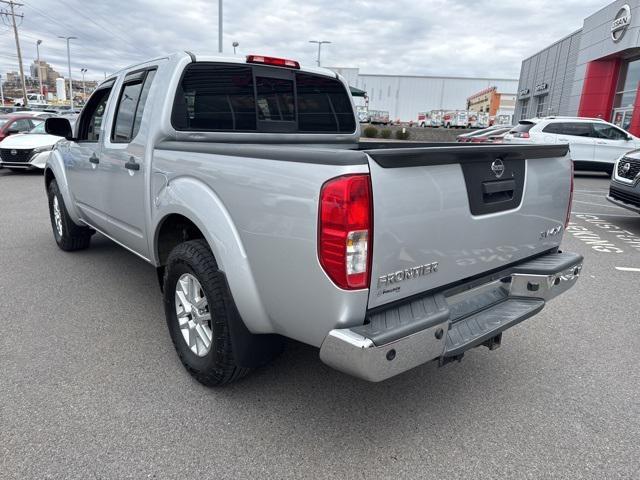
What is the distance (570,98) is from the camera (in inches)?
1217

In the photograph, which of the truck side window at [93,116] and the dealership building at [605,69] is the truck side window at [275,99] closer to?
the truck side window at [93,116]

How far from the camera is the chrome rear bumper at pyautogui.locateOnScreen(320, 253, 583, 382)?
1.91 metres

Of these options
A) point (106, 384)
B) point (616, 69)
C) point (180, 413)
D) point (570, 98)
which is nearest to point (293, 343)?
point (180, 413)

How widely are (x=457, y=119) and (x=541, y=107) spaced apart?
19.4 metres

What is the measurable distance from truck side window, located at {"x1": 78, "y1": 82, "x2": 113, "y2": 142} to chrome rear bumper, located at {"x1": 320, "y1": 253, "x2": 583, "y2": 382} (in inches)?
127

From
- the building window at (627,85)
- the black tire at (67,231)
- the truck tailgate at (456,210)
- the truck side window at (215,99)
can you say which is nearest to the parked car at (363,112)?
the building window at (627,85)

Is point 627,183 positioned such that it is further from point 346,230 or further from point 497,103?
point 497,103

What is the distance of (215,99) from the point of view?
3316mm

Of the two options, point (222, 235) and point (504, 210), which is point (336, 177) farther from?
point (504, 210)

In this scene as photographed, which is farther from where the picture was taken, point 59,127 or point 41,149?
point 41,149

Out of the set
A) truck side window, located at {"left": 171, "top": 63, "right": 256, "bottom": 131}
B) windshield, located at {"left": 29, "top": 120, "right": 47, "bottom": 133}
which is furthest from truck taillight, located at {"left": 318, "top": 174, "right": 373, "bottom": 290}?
windshield, located at {"left": 29, "top": 120, "right": 47, "bottom": 133}

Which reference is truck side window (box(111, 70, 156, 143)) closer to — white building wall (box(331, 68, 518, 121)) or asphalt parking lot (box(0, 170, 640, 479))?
asphalt parking lot (box(0, 170, 640, 479))

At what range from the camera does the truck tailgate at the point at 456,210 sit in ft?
6.48

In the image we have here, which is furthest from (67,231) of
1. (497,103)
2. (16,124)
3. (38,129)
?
(497,103)
